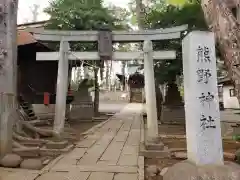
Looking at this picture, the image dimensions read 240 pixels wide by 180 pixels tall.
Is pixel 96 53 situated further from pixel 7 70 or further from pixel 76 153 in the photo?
pixel 76 153

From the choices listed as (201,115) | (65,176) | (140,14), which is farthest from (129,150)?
(140,14)

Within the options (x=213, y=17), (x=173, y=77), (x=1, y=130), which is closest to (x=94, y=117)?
(x=173, y=77)

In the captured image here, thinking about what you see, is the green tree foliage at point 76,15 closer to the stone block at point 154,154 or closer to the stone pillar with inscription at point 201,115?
the stone block at point 154,154

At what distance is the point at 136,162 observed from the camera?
247 inches

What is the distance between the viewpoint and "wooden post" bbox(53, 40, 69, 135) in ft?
29.0

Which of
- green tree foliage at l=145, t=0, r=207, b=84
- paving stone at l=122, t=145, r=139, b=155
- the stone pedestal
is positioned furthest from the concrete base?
the stone pedestal

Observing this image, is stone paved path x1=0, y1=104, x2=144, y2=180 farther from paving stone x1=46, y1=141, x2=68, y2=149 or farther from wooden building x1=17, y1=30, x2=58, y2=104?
wooden building x1=17, y1=30, x2=58, y2=104

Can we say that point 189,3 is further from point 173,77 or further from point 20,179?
point 20,179

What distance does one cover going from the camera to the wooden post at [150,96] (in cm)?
813

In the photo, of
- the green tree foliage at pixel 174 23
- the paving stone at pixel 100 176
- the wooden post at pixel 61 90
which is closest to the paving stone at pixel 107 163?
the paving stone at pixel 100 176

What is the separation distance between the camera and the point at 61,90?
9078 mm

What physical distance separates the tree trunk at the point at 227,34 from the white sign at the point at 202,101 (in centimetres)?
45

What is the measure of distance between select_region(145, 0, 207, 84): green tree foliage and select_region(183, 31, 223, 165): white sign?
8.18 meters

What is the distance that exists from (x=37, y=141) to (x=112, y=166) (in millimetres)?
3549
